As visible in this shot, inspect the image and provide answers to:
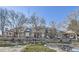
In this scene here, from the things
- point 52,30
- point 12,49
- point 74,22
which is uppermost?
point 74,22

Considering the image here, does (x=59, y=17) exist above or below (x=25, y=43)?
above

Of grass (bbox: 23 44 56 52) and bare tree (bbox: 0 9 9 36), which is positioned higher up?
bare tree (bbox: 0 9 9 36)

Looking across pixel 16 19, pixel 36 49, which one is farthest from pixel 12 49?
pixel 16 19

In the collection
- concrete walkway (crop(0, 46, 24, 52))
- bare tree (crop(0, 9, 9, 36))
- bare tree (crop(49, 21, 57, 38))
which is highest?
bare tree (crop(0, 9, 9, 36))

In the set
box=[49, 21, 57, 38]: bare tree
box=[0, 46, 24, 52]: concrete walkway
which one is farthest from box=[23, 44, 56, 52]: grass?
box=[49, 21, 57, 38]: bare tree

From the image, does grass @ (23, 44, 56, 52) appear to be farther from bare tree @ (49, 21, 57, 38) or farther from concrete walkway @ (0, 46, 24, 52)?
bare tree @ (49, 21, 57, 38)

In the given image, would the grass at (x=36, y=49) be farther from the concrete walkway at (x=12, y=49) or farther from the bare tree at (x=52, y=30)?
the bare tree at (x=52, y=30)

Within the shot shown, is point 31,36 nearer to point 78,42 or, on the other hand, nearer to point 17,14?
point 17,14

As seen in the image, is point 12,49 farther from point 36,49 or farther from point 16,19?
point 16,19

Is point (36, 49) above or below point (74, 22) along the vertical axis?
below
